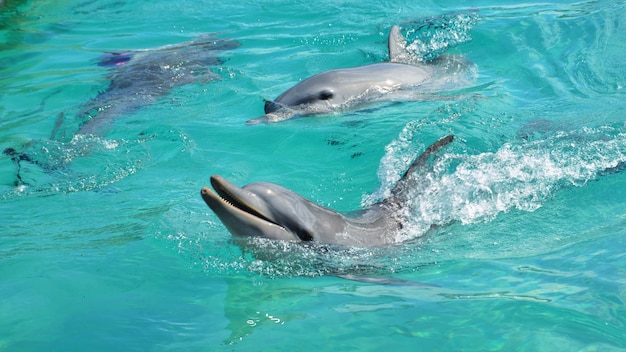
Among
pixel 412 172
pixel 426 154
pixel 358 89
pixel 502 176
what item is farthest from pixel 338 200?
pixel 358 89

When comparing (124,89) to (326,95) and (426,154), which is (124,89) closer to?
(326,95)

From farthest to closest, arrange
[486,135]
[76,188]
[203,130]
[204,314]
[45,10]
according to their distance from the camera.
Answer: [45,10] → [203,130] → [486,135] → [76,188] → [204,314]

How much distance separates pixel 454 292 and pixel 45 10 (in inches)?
611

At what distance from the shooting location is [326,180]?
316 inches

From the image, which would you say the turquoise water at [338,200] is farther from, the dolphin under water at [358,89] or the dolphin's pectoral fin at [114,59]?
the dolphin's pectoral fin at [114,59]

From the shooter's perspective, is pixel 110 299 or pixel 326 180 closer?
pixel 110 299

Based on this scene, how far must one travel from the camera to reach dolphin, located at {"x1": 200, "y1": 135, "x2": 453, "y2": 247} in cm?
523

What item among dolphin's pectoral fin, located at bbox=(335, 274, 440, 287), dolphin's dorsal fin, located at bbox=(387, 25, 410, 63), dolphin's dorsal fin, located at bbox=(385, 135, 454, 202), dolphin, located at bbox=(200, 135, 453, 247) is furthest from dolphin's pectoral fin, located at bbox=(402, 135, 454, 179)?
dolphin's dorsal fin, located at bbox=(387, 25, 410, 63)

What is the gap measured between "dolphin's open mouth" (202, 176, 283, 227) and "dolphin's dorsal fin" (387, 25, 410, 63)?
6748 millimetres

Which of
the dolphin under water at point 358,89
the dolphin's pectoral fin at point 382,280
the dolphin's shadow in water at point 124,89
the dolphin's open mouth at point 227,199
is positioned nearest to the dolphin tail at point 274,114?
the dolphin under water at point 358,89

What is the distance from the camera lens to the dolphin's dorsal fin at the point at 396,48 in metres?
11.8

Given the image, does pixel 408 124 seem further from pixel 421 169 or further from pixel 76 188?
pixel 76 188

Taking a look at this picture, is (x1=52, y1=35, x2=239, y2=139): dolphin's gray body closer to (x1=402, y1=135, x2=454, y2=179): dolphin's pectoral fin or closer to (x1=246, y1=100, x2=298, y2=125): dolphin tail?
(x1=246, y1=100, x2=298, y2=125): dolphin tail

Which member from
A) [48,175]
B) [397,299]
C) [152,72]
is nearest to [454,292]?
[397,299]
